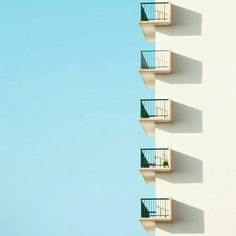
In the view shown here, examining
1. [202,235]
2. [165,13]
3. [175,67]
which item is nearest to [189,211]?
[202,235]

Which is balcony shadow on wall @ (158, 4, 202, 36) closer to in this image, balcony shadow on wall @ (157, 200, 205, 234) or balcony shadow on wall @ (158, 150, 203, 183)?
balcony shadow on wall @ (158, 150, 203, 183)

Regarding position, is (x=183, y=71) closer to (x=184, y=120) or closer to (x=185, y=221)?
(x=184, y=120)

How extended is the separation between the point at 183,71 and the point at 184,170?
258 inches

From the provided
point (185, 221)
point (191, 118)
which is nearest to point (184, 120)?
point (191, 118)

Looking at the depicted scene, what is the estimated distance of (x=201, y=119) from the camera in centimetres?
5556

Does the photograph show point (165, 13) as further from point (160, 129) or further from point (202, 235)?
point (202, 235)

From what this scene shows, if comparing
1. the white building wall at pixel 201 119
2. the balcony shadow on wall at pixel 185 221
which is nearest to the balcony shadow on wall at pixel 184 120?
the white building wall at pixel 201 119

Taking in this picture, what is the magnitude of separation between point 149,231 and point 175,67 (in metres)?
10.9

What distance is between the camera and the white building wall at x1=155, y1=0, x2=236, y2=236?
54000mm

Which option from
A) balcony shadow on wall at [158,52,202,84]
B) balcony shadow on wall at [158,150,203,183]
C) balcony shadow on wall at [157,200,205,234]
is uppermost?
balcony shadow on wall at [158,52,202,84]

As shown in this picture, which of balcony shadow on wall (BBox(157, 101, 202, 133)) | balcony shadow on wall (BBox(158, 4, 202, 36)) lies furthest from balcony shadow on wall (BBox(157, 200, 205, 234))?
balcony shadow on wall (BBox(158, 4, 202, 36))

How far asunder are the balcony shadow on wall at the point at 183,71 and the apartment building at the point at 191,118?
0.06 m

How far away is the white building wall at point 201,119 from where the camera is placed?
54.0 metres

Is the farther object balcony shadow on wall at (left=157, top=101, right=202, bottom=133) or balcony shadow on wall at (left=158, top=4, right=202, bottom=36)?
balcony shadow on wall at (left=158, top=4, right=202, bottom=36)
